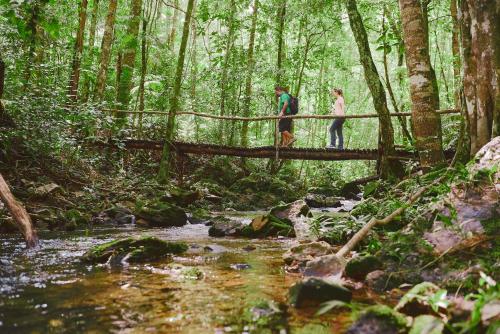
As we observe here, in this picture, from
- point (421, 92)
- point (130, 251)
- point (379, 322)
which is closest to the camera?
point (379, 322)

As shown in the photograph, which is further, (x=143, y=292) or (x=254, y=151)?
(x=254, y=151)

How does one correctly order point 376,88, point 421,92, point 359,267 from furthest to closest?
point 376,88
point 421,92
point 359,267

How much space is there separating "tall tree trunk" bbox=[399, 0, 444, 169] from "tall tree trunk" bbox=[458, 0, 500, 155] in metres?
1.30

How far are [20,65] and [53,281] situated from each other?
5.95 m

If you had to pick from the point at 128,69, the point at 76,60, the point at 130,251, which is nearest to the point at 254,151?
the point at 128,69

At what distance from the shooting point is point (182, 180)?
38.1 feet

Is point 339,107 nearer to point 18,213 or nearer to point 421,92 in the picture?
point 421,92

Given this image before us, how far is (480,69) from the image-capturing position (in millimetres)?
4305

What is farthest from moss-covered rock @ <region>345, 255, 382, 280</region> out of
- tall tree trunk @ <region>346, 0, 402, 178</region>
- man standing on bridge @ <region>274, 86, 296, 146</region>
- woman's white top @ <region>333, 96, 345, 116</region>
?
man standing on bridge @ <region>274, 86, 296, 146</region>

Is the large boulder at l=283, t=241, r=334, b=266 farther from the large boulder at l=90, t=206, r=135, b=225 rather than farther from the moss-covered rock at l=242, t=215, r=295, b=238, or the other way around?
the large boulder at l=90, t=206, r=135, b=225

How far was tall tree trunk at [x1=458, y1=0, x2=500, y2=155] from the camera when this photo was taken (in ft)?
13.8

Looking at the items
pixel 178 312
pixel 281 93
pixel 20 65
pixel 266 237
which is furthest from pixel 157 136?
pixel 178 312

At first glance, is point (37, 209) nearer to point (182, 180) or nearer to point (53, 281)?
point (53, 281)

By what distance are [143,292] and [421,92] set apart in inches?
174
